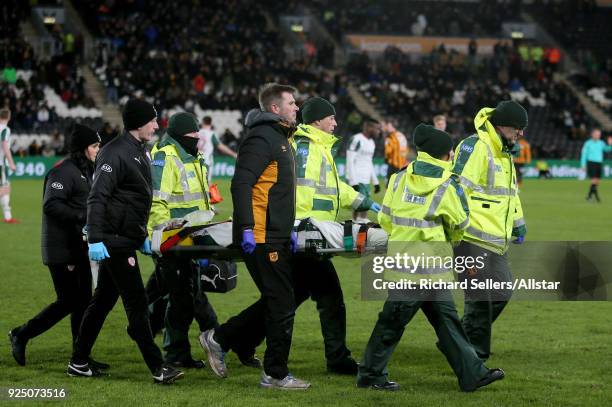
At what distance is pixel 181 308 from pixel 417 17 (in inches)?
1826

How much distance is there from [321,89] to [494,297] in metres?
36.8

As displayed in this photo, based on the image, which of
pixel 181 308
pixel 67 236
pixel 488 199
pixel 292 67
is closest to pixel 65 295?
pixel 67 236

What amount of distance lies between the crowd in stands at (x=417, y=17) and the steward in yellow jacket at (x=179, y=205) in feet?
141

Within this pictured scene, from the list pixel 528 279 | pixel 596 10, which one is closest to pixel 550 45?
pixel 596 10

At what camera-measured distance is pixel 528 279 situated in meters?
10.7

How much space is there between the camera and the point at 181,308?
886 cm

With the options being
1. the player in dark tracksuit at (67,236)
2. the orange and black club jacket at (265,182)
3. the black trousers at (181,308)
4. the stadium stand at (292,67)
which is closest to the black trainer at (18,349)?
the player in dark tracksuit at (67,236)

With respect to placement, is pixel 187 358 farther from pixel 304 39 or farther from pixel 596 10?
pixel 596 10

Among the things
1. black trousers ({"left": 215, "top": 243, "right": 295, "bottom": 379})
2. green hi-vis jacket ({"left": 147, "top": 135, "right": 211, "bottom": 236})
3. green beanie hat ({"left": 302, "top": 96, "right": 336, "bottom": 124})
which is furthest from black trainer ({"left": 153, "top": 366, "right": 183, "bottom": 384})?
green beanie hat ({"left": 302, "top": 96, "right": 336, "bottom": 124})

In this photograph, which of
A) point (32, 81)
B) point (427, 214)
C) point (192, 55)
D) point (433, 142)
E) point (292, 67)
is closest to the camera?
point (427, 214)

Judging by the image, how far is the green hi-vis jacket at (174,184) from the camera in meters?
9.27

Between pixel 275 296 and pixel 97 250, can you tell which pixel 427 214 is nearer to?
pixel 275 296

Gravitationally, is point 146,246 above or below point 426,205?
below

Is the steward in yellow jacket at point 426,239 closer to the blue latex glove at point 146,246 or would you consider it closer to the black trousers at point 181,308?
the black trousers at point 181,308
